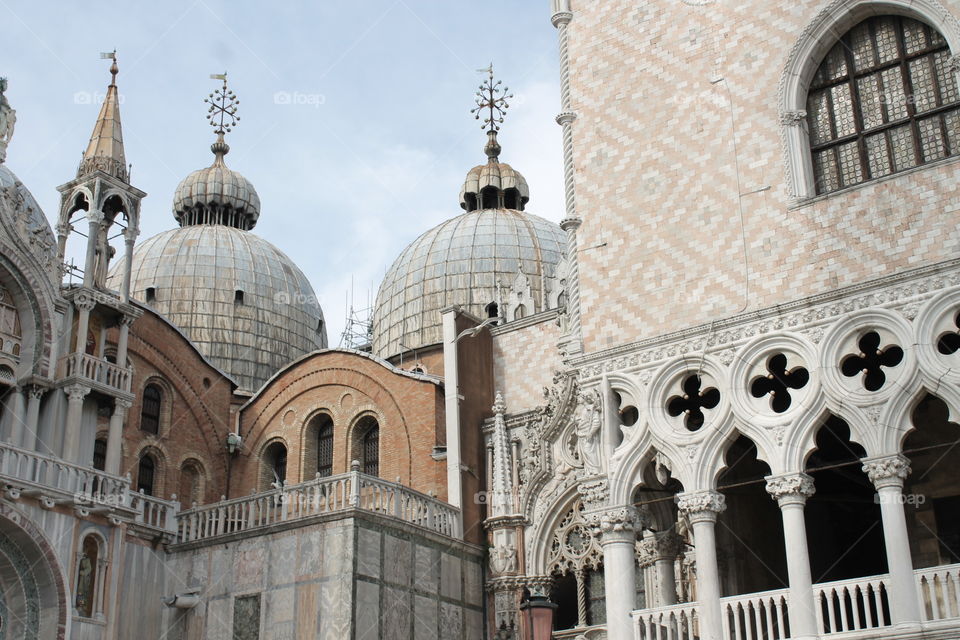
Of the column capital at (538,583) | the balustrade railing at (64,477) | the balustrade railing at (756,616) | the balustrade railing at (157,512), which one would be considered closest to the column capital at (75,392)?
the balustrade railing at (64,477)

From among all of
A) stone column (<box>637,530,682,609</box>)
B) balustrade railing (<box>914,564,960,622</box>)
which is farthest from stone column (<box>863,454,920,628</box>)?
stone column (<box>637,530,682,609</box>)

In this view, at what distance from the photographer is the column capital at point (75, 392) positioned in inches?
Answer: 792

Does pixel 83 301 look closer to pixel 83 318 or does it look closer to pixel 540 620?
pixel 83 318

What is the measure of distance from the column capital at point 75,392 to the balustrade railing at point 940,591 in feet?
43.8

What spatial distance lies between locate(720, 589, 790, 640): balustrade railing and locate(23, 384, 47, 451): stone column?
11.5 meters

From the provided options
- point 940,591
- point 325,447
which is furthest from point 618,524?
point 325,447

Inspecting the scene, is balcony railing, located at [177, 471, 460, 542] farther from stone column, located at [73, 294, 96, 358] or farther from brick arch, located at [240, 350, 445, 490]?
stone column, located at [73, 294, 96, 358]

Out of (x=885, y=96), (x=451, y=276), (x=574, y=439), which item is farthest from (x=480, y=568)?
(x=451, y=276)

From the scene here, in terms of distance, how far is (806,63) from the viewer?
15609 mm

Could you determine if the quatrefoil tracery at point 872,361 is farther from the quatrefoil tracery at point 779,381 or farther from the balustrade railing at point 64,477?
the balustrade railing at point 64,477

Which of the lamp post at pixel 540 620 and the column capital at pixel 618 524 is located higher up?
the column capital at pixel 618 524

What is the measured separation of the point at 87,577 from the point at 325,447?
722cm

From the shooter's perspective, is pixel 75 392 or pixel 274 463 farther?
pixel 274 463

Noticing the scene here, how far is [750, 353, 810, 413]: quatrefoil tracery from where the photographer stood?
1465 centimetres
